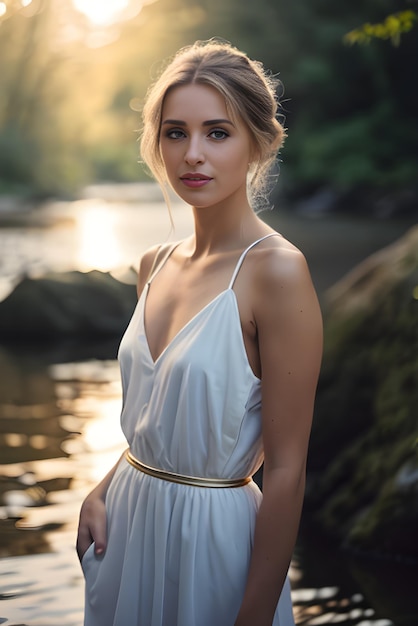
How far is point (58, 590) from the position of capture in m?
3.22

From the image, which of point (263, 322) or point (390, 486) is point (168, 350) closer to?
point (263, 322)

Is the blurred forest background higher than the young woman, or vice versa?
the blurred forest background

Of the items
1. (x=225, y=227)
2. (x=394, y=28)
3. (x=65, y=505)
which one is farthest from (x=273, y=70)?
(x=225, y=227)

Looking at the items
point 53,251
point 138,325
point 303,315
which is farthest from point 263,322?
point 53,251

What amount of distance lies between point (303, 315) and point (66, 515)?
2.58m

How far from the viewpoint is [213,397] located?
157cm

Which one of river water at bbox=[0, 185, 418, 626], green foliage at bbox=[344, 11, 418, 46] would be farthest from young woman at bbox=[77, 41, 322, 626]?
green foliage at bbox=[344, 11, 418, 46]

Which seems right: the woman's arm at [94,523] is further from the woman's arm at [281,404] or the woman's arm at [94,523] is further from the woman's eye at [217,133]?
the woman's eye at [217,133]

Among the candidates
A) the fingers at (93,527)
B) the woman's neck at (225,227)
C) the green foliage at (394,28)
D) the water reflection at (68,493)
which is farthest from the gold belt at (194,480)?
the water reflection at (68,493)

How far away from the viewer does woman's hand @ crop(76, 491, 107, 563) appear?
1.76 metres

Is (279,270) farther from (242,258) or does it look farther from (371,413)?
(371,413)

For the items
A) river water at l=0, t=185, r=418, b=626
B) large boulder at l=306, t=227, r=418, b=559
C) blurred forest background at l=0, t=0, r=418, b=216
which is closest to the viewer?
river water at l=0, t=185, r=418, b=626

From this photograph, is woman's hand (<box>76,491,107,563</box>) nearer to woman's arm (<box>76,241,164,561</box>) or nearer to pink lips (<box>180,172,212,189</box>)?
woman's arm (<box>76,241,164,561</box>)

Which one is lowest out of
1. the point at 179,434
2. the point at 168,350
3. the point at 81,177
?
the point at 179,434
